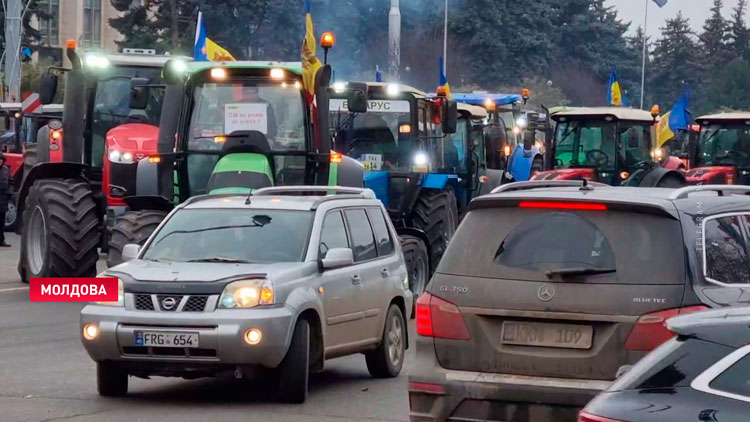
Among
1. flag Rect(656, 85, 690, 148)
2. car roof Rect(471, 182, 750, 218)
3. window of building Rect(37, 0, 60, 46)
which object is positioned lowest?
car roof Rect(471, 182, 750, 218)

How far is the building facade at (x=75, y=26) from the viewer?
75.9 m

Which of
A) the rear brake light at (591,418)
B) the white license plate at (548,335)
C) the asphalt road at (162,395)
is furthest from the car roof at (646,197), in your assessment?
the asphalt road at (162,395)

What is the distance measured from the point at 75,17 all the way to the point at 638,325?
76055mm

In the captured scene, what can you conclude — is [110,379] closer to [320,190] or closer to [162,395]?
[162,395]

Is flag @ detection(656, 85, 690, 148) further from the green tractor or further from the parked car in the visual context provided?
the parked car

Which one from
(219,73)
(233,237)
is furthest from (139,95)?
(233,237)

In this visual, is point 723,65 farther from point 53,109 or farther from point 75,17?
point 53,109

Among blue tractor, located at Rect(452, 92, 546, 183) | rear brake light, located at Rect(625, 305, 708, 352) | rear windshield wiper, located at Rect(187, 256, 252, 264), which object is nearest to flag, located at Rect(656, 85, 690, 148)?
blue tractor, located at Rect(452, 92, 546, 183)

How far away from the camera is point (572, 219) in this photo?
7645 mm

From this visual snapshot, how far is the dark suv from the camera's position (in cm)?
733

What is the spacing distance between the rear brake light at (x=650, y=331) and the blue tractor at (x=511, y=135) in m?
21.6

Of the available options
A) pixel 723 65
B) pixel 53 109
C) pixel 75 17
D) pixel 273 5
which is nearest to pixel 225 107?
pixel 53 109

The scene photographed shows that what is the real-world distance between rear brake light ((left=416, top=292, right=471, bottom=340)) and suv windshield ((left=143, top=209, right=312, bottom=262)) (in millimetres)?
3386
